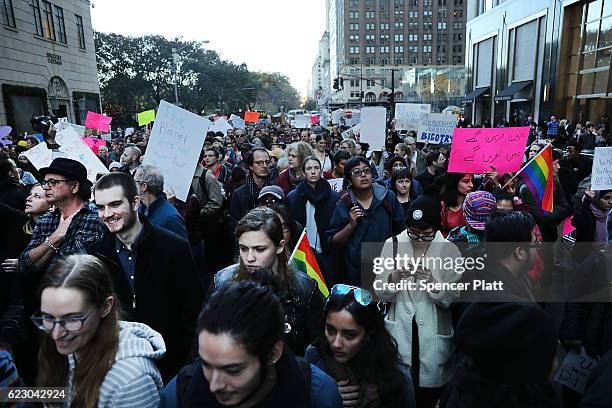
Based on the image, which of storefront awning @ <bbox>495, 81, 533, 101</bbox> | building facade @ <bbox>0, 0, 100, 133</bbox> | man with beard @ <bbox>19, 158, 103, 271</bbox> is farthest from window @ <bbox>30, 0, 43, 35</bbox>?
storefront awning @ <bbox>495, 81, 533, 101</bbox>

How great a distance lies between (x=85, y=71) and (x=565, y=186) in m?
30.3

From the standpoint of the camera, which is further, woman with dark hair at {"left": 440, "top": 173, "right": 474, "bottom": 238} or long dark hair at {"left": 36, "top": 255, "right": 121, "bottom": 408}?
woman with dark hair at {"left": 440, "top": 173, "right": 474, "bottom": 238}

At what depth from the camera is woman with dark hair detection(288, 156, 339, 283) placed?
4749mm

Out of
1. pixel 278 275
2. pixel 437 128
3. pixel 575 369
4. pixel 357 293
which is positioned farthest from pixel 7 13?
pixel 575 369

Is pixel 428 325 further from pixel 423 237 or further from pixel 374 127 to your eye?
pixel 374 127

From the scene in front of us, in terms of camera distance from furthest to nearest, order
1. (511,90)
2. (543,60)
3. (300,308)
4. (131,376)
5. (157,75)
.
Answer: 1. (157,75)
2. (511,90)
3. (543,60)
4. (300,308)
5. (131,376)

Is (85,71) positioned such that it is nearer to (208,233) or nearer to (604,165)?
(208,233)

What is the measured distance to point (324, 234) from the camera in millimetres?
4680

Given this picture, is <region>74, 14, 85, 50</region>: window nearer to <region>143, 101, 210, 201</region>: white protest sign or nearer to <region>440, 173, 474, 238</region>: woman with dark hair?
<region>143, 101, 210, 201</region>: white protest sign

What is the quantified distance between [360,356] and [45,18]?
1120 inches

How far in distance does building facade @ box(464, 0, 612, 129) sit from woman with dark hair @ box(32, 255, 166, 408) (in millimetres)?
27165

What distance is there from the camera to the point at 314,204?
479cm

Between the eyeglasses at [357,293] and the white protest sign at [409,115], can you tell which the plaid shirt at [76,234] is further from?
the white protest sign at [409,115]

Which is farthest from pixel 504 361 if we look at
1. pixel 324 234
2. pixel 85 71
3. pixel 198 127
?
pixel 85 71
